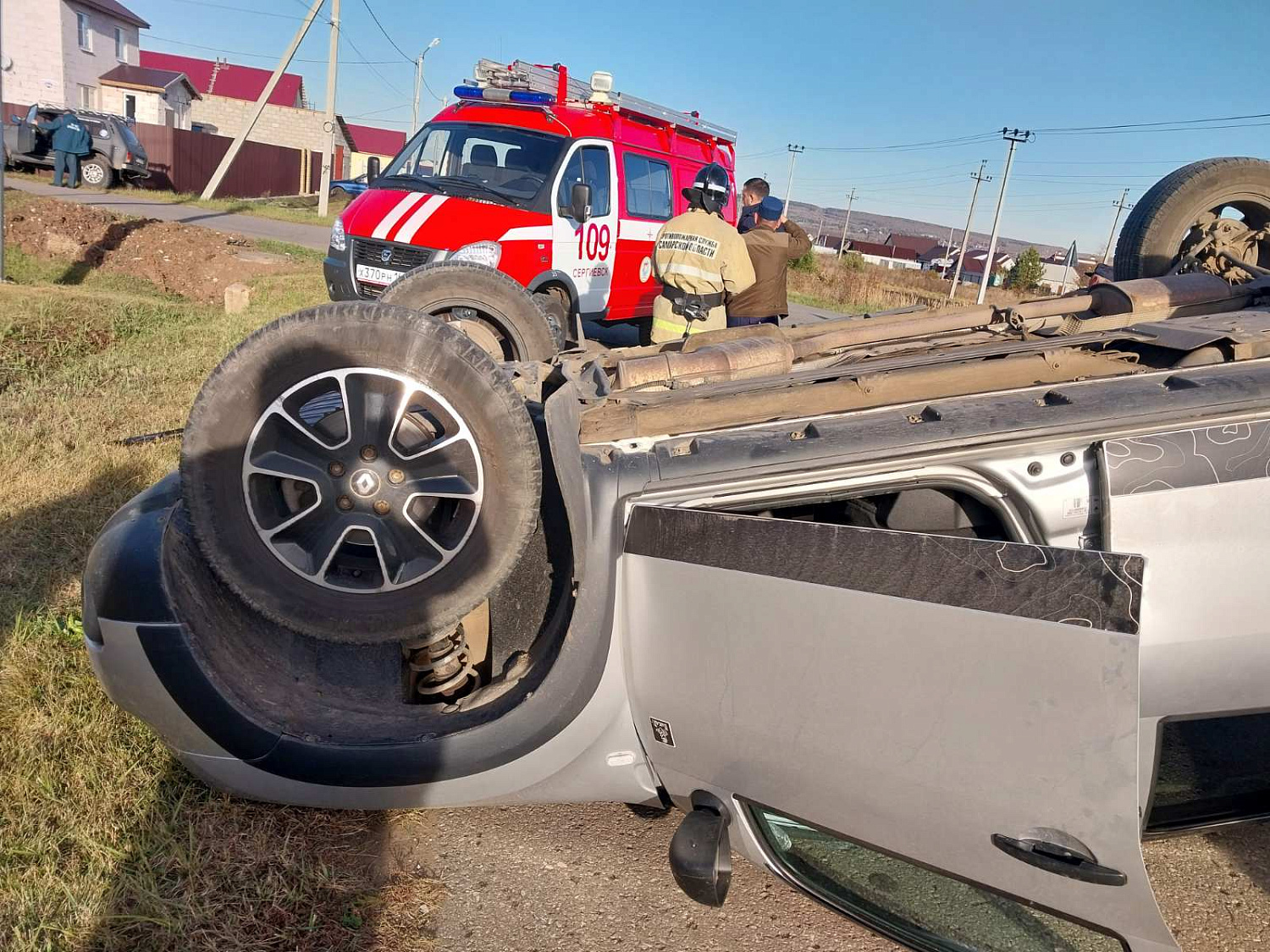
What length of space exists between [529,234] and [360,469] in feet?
18.6

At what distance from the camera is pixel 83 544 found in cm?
389

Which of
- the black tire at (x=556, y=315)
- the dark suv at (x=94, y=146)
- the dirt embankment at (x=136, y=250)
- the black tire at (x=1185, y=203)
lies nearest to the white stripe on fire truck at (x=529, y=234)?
the black tire at (x=556, y=315)

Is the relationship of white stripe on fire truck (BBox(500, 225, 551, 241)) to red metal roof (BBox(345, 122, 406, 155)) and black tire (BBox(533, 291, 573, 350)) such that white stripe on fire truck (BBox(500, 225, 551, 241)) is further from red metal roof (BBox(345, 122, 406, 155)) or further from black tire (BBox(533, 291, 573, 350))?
red metal roof (BBox(345, 122, 406, 155))

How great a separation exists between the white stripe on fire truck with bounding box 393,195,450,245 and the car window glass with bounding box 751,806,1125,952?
253 inches

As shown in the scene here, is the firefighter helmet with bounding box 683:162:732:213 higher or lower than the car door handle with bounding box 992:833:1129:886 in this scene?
higher

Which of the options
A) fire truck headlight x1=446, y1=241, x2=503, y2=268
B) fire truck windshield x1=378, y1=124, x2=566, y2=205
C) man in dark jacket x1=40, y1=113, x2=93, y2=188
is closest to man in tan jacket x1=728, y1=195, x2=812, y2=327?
fire truck headlight x1=446, y1=241, x2=503, y2=268

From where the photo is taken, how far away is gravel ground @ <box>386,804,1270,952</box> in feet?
7.29

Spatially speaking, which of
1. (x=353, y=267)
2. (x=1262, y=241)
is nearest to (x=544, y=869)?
(x=1262, y=241)

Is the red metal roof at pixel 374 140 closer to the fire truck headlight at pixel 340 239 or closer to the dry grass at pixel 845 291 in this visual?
the dry grass at pixel 845 291

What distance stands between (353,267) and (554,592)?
19.4 feet

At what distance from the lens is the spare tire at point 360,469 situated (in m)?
2.30

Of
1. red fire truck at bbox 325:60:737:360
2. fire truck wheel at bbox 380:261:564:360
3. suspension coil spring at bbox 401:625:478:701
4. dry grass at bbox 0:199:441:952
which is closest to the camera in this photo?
dry grass at bbox 0:199:441:952

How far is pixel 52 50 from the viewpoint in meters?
41.0

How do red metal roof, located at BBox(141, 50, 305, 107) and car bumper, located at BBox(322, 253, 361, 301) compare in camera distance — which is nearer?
car bumper, located at BBox(322, 253, 361, 301)
